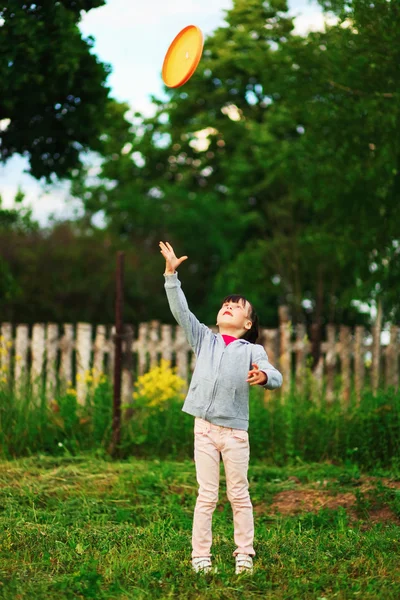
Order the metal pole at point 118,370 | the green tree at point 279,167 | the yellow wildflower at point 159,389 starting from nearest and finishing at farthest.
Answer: the metal pole at point 118,370 → the yellow wildflower at point 159,389 → the green tree at point 279,167

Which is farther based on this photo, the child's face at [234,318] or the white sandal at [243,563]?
the child's face at [234,318]

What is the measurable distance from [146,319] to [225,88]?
7.78 m

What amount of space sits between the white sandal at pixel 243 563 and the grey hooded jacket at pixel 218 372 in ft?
2.21

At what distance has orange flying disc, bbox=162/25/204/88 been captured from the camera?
583 centimetres

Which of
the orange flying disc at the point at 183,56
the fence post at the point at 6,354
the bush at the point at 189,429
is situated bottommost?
the bush at the point at 189,429

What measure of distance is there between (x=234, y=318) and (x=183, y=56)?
2.50 metres

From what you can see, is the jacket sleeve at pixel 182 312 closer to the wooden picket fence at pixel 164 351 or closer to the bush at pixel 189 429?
the bush at pixel 189 429

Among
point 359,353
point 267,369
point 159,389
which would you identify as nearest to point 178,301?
point 267,369

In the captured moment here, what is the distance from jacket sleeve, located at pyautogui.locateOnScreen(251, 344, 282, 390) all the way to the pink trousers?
0.34 meters

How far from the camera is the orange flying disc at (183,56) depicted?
19.1 feet

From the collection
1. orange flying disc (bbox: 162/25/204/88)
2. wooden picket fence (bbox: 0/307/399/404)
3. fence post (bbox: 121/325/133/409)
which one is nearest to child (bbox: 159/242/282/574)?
orange flying disc (bbox: 162/25/204/88)

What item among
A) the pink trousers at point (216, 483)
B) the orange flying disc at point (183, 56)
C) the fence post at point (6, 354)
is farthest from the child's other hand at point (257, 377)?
the fence post at point (6, 354)

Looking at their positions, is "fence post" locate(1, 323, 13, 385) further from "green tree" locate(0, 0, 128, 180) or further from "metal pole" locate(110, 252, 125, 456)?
"green tree" locate(0, 0, 128, 180)

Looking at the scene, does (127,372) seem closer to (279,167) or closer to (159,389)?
(159,389)
